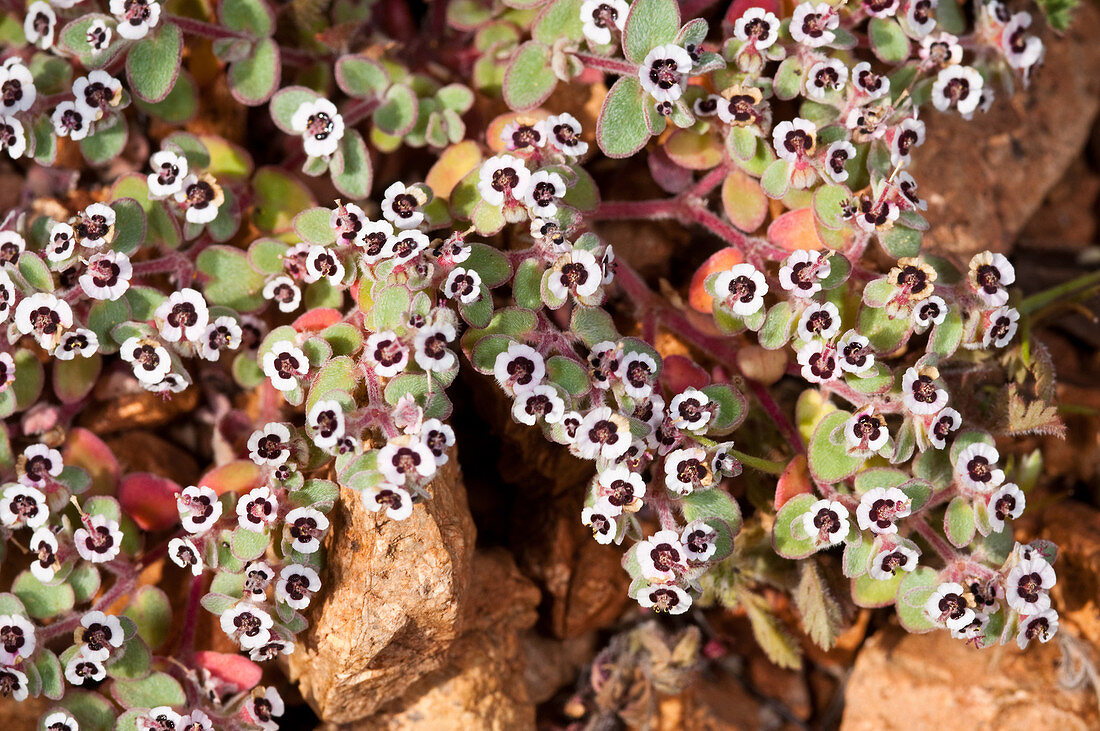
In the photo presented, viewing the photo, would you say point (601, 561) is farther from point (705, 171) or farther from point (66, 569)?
point (66, 569)

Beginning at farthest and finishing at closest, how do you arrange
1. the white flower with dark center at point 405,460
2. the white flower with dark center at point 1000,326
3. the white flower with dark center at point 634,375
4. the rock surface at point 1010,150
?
the rock surface at point 1010,150 → the white flower with dark center at point 1000,326 → the white flower with dark center at point 634,375 → the white flower with dark center at point 405,460

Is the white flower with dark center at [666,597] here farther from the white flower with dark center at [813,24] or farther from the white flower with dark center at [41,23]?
the white flower with dark center at [41,23]

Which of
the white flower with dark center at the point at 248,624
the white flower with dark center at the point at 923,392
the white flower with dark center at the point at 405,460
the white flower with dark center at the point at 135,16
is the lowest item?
the white flower with dark center at the point at 248,624

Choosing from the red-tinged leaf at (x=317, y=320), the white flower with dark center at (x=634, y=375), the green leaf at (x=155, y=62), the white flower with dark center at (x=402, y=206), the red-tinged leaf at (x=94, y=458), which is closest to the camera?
the white flower with dark center at (x=634, y=375)

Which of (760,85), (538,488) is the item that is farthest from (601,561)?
(760,85)

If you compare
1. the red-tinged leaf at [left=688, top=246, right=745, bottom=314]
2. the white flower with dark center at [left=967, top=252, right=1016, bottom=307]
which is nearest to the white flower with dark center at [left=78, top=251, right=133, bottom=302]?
the red-tinged leaf at [left=688, top=246, right=745, bottom=314]

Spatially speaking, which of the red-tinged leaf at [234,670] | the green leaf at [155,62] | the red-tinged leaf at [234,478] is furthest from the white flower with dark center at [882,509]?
the green leaf at [155,62]
